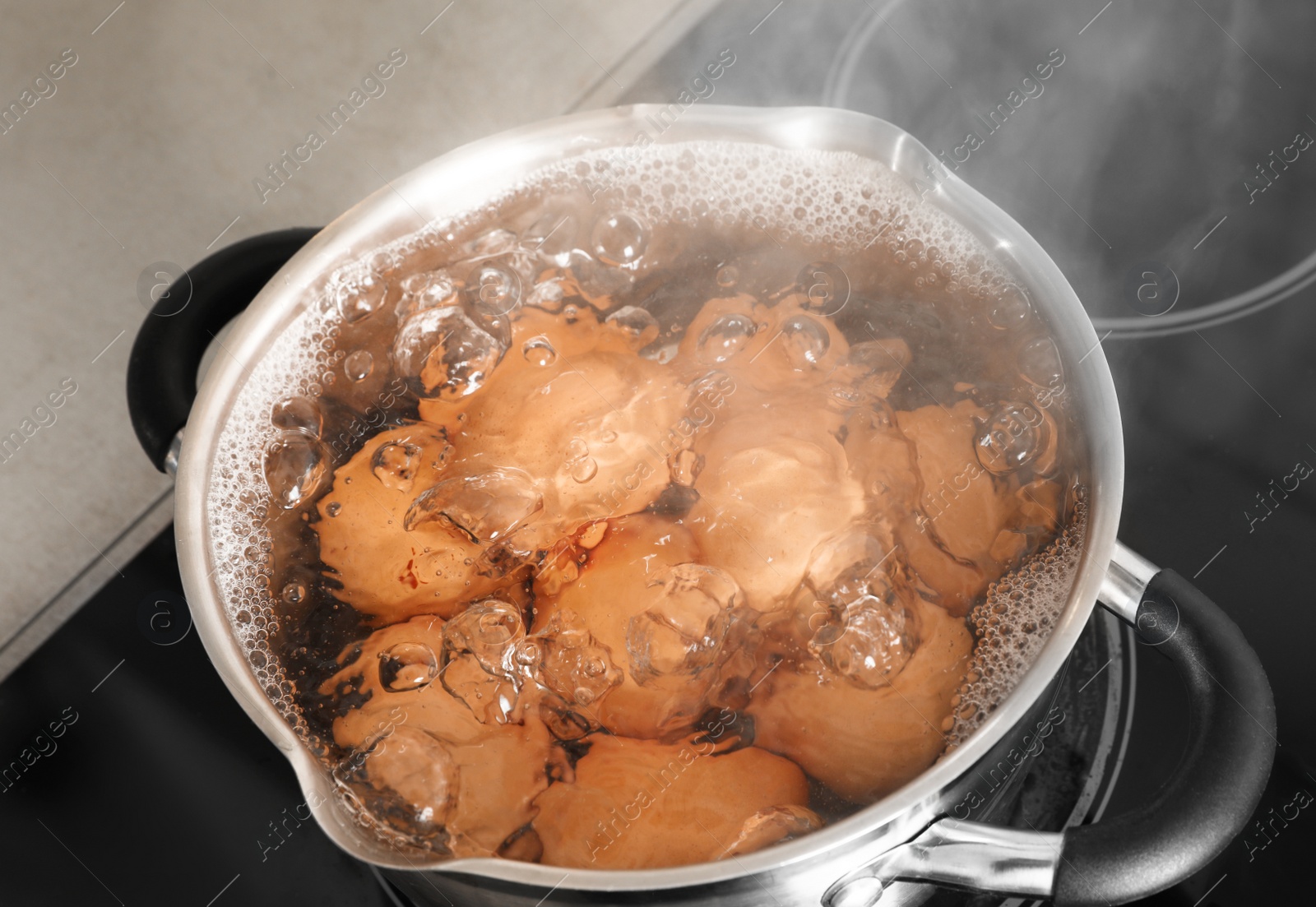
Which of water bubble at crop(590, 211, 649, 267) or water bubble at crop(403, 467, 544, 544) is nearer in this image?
water bubble at crop(403, 467, 544, 544)

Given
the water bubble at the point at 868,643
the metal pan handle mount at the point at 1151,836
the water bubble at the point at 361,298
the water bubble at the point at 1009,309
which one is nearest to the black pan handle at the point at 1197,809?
the metal pan handle mount at the point at 1151,836

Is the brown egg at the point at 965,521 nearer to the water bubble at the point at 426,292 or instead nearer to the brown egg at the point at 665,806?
the brown egg at the point at 665,806

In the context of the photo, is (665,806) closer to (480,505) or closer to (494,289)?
(480,505)

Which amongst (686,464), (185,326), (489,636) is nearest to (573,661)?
(489,636)

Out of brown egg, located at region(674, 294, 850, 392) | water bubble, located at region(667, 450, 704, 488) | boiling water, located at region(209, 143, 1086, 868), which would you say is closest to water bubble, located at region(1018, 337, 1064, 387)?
boiling water, located at region(209, 143, 1086, 868)

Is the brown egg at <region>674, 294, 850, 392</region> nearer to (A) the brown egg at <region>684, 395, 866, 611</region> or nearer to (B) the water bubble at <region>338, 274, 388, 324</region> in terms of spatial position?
(A) the brown egg at <region>684, 395, 866, 611</region>

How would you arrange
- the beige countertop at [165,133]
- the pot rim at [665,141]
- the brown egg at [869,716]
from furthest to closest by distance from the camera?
1. the beige countertop at [165,133]
2. the brown egg at [869,716]
3. the pot rim at [665,141]
